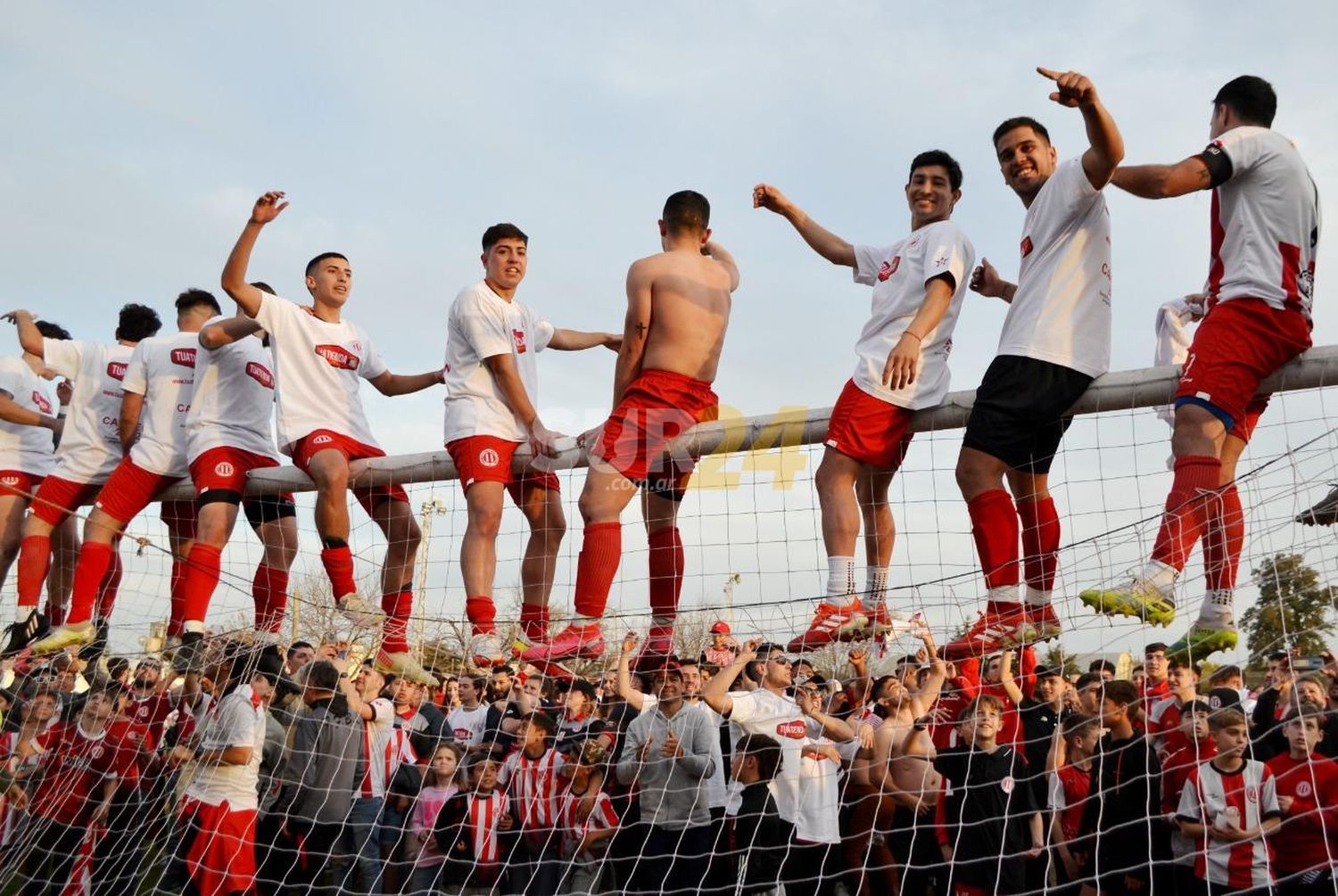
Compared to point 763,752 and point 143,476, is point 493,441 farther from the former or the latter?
point 143,476

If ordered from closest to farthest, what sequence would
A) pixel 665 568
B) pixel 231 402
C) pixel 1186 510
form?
pixel 1186 510 < pixel 665 568 < pixel 231 402

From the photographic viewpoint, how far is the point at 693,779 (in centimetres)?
599

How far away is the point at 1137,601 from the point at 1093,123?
1.61m

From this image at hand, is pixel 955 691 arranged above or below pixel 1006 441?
below

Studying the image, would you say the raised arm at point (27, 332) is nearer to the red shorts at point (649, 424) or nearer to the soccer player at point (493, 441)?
the soccer player at point (493, 441)

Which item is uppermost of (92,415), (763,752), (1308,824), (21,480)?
(92,415)

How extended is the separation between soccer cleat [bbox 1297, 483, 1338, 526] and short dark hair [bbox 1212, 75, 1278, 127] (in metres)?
1.40

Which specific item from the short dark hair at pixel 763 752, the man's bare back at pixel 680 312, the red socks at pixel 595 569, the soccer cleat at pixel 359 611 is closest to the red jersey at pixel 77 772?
the soccer cleat at pixel 359 611

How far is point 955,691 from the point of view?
5.34m

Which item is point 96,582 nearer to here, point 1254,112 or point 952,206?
point 952,206

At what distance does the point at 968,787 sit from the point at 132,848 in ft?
14.5

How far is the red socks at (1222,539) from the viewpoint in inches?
168

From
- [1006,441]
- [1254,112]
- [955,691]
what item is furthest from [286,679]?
[1254,112]

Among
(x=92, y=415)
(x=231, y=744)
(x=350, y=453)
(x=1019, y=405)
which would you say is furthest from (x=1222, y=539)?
(x=92, y=415)
